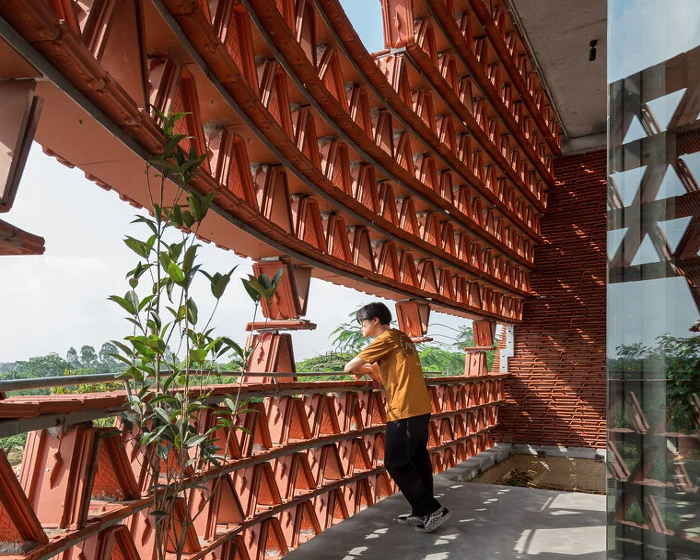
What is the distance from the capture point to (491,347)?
9375 mm

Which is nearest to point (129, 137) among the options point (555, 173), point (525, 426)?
point (525, 426)

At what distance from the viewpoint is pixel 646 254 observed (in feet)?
6.30

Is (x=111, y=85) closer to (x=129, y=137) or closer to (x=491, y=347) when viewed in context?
(x=129, y=137)

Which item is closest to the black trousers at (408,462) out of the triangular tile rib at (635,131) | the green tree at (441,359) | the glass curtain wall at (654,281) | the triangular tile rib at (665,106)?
the glass curtain wall at (654,281)

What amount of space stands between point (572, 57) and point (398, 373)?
25.5 ft

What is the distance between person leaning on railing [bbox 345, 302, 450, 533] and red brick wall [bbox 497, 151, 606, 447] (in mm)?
7301

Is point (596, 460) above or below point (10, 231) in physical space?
below

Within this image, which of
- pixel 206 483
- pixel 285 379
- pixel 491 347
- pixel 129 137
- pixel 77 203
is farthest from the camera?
pixel 491 347

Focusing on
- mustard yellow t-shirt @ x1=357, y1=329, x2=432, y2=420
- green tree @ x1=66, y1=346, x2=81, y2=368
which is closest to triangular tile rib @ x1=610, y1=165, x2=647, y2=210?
green tree @ x1=66, y1=346, x2=81, y2=368

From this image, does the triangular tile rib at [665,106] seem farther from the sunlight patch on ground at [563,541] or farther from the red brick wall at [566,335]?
the red brick wall at [566,335]

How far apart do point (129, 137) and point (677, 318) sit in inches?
76.0

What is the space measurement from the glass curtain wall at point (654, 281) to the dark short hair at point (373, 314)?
2.21m

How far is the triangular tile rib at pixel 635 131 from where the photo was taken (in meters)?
1.99

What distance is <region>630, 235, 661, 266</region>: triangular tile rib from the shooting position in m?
1.89
